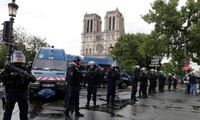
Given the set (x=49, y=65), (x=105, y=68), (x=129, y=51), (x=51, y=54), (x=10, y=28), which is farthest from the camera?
(x=129, y=51)

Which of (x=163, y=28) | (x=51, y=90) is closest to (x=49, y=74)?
(x=51, y=90)

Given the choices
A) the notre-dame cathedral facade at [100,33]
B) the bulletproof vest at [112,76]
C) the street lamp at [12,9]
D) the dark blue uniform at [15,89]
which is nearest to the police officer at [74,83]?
the dark blue uniform at [15,89]

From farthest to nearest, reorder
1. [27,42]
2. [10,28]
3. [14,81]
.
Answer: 1. [27,42]
2. [10,28]
3. [14,81]

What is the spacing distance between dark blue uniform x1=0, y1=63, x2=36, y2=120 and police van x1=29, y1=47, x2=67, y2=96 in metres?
6.88

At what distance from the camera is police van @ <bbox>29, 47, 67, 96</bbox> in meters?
12.9

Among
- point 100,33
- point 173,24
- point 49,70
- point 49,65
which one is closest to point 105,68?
point 49,65

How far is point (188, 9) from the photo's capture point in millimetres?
36438

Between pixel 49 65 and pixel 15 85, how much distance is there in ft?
28.0

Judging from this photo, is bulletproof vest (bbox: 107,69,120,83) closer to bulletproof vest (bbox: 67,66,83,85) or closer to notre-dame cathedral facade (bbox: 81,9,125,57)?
bulletproof vest (bbox: 67,66,83,85)

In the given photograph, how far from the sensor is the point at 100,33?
436 feet

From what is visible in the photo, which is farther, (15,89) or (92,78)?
(92,78)

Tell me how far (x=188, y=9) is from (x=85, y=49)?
101415mm

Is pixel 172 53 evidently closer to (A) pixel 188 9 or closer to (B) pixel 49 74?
(A) pixel 188 9

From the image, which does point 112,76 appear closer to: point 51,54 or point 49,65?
point 49,65
